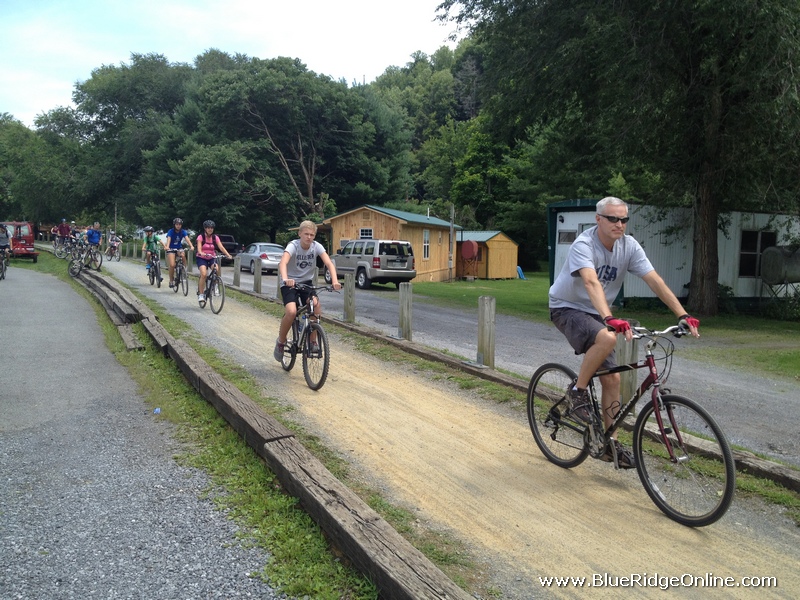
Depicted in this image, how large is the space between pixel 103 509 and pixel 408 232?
105ft

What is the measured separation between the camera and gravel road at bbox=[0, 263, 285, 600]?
3547 mm

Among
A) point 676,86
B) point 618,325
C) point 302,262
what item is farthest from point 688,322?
point 676,86

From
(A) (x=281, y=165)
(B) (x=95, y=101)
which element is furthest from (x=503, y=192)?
(B) (x=95, y=101)

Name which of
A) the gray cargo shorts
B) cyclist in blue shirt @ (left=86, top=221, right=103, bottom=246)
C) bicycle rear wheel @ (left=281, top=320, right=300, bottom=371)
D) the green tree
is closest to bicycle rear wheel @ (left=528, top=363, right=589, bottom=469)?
the gray cargo shorts

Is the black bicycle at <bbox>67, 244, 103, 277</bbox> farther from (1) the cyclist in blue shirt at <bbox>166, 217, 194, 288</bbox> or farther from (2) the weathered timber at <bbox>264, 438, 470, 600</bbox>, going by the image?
(2) the weathered timber at <bbox>264, 438, 470, 600</bbox>

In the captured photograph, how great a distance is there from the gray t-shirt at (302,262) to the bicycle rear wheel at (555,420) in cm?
378

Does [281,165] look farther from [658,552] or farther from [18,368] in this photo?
[658,552]

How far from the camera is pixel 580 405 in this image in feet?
16.4

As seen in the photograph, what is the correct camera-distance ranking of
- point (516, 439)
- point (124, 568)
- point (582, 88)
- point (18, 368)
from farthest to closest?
point (582, 88), point (18, 368), point (516, 439), point (124, 568)

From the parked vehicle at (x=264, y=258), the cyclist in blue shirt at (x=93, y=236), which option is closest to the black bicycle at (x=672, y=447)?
the cyclist in blue shirt at (x=93, y=236)

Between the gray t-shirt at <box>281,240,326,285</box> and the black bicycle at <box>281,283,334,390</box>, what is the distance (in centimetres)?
22

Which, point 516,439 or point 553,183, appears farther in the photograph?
point 553,183

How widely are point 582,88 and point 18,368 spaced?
14.5 m

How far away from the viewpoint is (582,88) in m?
18.1
